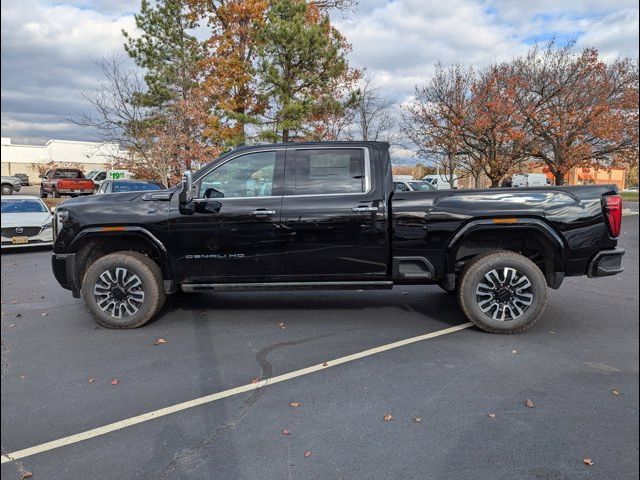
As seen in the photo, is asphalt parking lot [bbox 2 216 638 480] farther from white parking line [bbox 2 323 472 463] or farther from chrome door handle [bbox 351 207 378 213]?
chrome door handle [bbox 351 207 378 213]

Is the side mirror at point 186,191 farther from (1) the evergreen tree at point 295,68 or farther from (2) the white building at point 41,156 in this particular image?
(2) the white building at point 41,156

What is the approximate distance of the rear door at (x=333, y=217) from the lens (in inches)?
211

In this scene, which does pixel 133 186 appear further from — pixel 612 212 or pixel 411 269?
pixel 612 212

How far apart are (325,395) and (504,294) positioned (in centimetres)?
252

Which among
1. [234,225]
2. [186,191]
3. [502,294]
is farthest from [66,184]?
[502,294]

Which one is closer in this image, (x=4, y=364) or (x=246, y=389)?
(x=246, y=389)

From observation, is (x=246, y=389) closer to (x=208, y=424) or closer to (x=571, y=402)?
(x=208, y=424)

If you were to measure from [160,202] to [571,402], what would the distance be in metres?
4.50

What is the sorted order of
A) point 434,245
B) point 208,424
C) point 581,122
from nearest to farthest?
point 208,424, point 434,245, point 581,122

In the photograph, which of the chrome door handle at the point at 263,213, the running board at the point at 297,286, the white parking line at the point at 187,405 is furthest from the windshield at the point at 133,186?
the white parking line at the point at 187,405

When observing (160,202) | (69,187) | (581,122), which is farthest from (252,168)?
(69,187)

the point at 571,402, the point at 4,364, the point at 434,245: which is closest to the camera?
the point at 571,402

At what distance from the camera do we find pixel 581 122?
1812 cm

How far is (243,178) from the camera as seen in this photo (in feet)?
18.2
